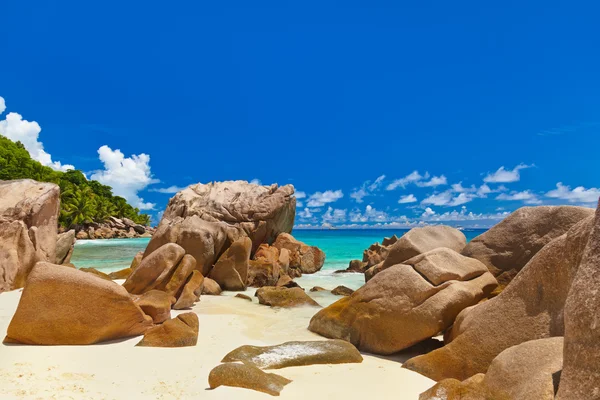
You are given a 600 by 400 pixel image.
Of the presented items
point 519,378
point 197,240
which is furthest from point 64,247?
point 519,378

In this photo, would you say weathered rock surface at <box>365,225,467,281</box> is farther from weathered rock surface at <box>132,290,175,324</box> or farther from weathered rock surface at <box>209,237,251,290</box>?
weathered rock surface at <box>209,237,251,290</box>

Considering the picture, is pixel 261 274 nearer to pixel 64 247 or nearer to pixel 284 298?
pixel 284 298

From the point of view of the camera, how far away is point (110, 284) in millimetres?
7703

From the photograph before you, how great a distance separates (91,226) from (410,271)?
73.9 m

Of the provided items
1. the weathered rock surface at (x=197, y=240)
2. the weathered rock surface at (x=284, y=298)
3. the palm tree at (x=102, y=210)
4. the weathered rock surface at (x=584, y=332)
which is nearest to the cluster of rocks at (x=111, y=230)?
the palm tree at (x=102, y=210)

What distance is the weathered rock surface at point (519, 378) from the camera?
3848 millimetres

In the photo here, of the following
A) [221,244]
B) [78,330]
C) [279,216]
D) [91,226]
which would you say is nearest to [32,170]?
[91,226]

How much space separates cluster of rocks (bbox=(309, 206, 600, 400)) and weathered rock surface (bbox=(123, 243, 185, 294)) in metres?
4.57

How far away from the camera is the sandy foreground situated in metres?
5.23

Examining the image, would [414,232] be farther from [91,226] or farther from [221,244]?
[91,226]

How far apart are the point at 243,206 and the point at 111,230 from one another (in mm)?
58301

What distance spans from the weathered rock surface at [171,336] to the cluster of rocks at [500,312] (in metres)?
2.74

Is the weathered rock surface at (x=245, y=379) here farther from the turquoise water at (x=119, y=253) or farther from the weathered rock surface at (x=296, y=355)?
the turquoise water at (x=119, y=253)

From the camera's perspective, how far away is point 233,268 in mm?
16141
